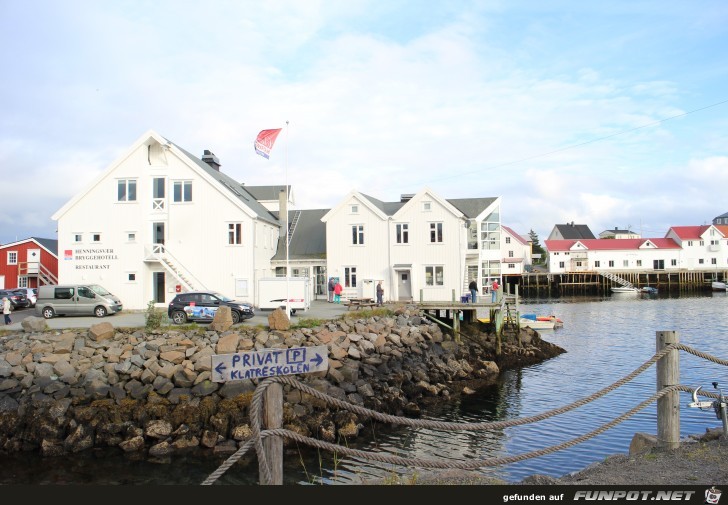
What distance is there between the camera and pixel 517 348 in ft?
113

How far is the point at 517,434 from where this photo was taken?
716 inches

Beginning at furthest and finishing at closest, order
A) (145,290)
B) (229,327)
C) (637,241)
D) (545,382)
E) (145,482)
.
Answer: (637,241) < (145,290) < (545,382) < (229,327) < (145,482)

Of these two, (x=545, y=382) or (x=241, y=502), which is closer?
(x=241, y=502)

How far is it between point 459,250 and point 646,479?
33.7 m

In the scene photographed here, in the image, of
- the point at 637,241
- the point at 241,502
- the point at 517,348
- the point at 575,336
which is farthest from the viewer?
the point at 637,241

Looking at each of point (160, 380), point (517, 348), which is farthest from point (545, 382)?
point (160, 380)

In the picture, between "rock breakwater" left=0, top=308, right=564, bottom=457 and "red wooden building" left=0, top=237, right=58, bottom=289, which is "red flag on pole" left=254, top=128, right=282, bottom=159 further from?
"red wooden building" left=0, top=237, right=58, bottom=289

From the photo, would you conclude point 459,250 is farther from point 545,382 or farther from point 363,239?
point 545,382

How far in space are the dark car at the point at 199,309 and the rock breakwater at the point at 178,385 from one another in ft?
10.6

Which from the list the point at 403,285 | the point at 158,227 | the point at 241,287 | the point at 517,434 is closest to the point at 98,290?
the point at 158,227

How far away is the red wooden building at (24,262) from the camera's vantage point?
5291cm

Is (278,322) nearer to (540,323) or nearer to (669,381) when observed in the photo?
(669,381)

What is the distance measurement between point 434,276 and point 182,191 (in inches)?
713

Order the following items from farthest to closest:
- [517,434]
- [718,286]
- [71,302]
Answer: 1. [718,286]
2. [71,302]
3. [517,434]
